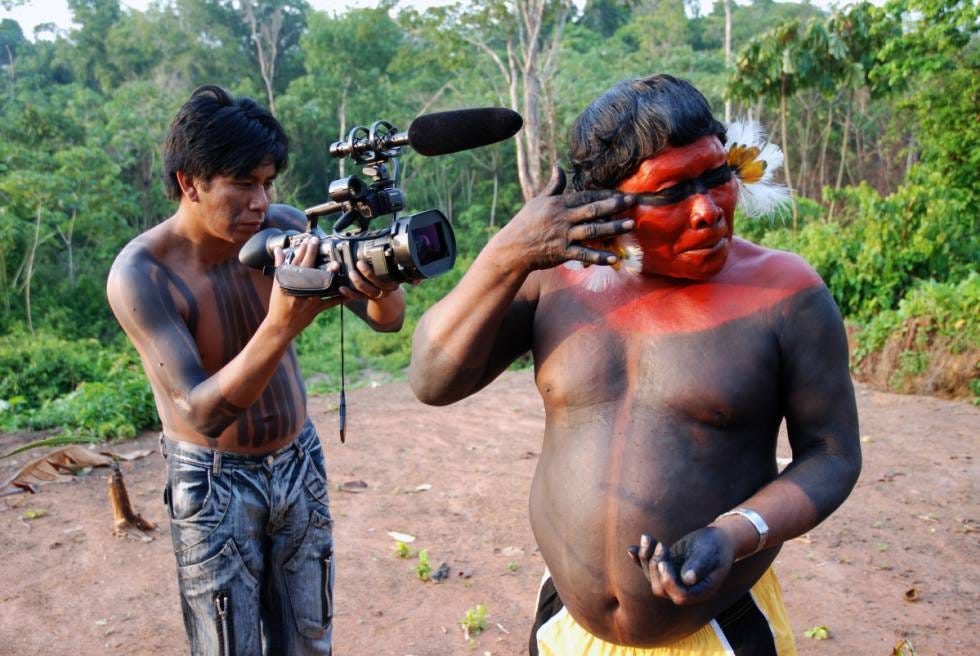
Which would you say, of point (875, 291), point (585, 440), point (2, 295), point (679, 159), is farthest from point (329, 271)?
point (2, 295)

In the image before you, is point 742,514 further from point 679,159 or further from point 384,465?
point 384,465

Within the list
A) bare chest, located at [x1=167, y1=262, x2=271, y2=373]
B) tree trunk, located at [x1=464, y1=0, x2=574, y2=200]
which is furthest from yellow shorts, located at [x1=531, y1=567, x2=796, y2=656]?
tree trunk, located at [x1=464, y1=0, x2=574, y2=200]

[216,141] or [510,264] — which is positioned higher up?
[216,141]

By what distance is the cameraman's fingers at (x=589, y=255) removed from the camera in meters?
1.55

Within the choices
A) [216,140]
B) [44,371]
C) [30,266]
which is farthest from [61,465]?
[30,266]

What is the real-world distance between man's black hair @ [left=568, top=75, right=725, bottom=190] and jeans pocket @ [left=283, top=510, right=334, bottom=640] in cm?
150

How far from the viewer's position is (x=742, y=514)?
1.66 meters

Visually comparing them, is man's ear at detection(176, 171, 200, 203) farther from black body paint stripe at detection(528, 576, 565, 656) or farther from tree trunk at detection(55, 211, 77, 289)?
tree trunk at detection(55, 211, 77, 289)

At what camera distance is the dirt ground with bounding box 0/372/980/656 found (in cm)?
405

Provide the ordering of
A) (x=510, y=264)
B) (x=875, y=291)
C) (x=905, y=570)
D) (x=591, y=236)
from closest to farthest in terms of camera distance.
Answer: (x=591, y=236), (x=510, y=264), (x=905, y=570), (x=875, y=291)

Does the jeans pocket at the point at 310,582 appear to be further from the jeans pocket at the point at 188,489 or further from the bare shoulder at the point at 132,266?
the bare shoulder at the point at 132,266

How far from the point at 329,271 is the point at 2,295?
18602 millimetres

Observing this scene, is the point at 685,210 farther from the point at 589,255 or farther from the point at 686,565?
the point at 686,565

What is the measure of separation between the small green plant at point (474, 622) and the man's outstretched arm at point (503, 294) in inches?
96.0
